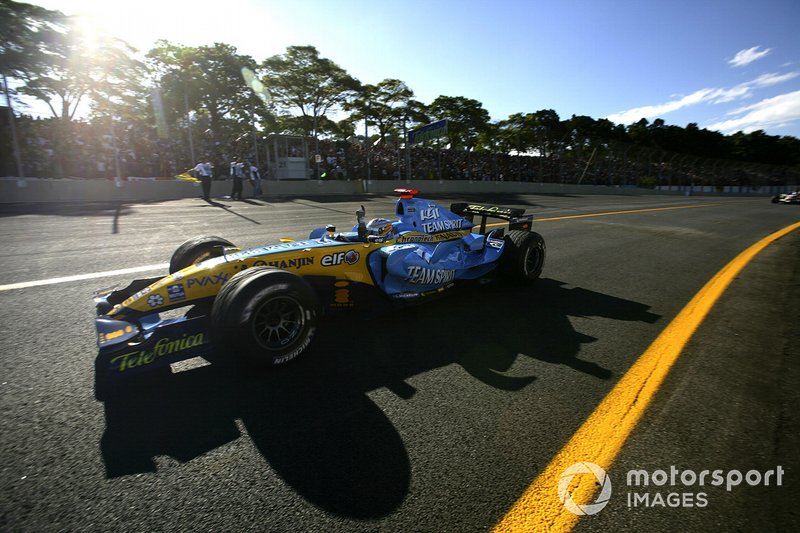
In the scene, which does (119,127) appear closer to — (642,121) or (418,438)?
(418,438)

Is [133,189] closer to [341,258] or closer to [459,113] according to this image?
[341,258]

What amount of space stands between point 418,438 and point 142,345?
1823mm

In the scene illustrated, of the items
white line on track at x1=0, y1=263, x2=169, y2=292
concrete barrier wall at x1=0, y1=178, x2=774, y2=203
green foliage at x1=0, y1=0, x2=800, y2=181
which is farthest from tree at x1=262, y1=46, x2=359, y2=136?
white line on track at x1=0, y1=263, x2=169, y2=292

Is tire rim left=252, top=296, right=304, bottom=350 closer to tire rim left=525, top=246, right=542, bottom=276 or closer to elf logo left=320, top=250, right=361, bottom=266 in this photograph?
elf logo left=320, top=250, right=361, bottom=266

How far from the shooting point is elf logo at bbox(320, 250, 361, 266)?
361 centimetres

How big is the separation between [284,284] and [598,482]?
7.22 ft

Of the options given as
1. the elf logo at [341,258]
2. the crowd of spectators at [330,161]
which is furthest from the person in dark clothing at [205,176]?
the elf logo at [341,258]

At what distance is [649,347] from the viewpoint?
331cm

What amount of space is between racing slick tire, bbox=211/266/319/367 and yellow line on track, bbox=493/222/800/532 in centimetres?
181

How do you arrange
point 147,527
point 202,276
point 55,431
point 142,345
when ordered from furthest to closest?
point 202,276
point 142,345
point 55,431
point 147,527

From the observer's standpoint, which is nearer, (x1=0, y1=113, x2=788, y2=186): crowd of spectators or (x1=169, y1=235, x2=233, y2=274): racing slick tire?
(x1=169, y1=235, x2=233, y2=274): racing slick tire

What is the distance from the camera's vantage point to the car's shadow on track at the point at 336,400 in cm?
184

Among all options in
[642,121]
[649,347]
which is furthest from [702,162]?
[649,347]

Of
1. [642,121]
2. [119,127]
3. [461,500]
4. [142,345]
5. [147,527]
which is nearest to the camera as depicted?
[147,527]
